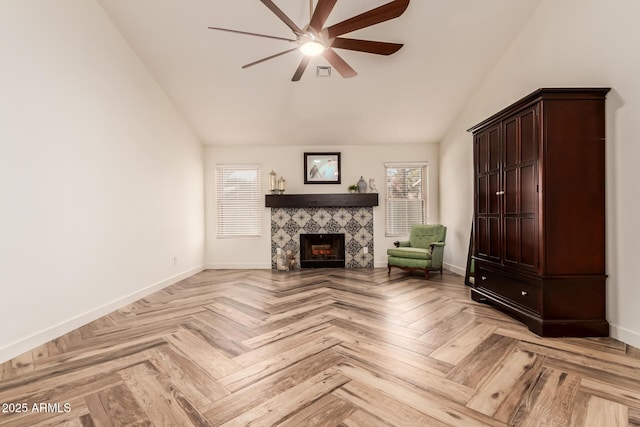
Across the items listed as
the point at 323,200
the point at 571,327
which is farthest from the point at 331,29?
the point at 323,200

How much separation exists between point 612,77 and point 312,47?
103 inches

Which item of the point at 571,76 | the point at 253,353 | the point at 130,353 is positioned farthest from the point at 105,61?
the point at 571,76

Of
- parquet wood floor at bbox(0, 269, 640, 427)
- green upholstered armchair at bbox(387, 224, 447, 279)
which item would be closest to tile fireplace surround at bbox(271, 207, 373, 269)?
green upholstered armchair at bbox(387, 224, 447, 279)

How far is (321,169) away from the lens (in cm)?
599

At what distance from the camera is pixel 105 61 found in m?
3.33

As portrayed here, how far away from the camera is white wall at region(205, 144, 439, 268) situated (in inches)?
234

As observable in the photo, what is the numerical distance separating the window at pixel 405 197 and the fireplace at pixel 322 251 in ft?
3.51

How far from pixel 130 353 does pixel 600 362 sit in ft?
11.2

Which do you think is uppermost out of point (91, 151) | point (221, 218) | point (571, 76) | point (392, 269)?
point (571, 76)

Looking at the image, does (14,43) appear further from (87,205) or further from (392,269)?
(392,269)

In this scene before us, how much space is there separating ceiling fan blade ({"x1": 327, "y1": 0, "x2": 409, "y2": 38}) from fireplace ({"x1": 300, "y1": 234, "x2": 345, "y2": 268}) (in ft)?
13.0

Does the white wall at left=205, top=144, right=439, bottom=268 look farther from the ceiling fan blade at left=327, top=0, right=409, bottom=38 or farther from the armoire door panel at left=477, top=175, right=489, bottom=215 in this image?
the ceiling fan blade at left=327, top=0, right=409, bottom=38

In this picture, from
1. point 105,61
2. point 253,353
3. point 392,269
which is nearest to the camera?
point 253,353

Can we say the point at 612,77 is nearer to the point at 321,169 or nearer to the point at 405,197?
the point at 405,197
